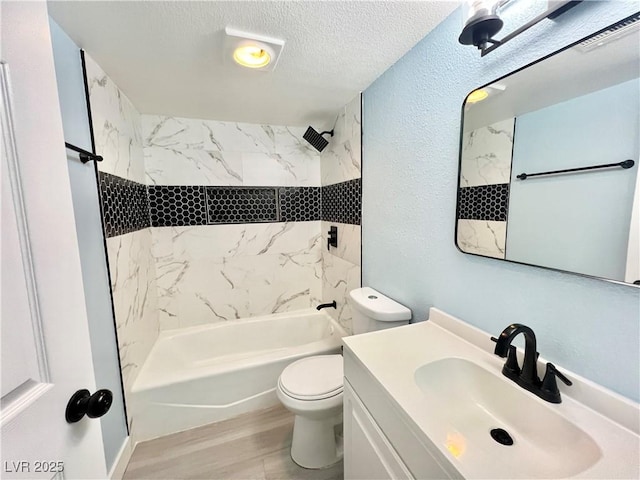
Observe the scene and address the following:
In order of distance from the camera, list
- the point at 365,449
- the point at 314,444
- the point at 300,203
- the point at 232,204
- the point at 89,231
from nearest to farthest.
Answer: the point at 365,449 → the point at 89,231 → the point at 314,444 → the point at 232,204 → the point at 300,203

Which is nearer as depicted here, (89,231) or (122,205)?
(89,231)

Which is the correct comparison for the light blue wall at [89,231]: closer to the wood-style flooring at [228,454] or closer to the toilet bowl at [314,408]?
the wood-style flooring at [228,454]

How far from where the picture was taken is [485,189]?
1.01m

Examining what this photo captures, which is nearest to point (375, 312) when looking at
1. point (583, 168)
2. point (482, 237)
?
point (482, 237)

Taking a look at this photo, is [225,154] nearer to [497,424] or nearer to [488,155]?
[488,155]

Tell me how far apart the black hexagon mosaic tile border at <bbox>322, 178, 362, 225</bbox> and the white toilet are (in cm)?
63

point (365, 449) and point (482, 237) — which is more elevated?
point (482, 237)

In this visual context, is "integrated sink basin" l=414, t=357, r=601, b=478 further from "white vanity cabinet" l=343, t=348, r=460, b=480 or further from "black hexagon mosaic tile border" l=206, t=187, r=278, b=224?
"black hexagon mosaic tile border" l=206, t=187, r=278, b=224

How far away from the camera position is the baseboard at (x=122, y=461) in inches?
53.5

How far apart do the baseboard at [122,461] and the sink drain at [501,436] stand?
175cm

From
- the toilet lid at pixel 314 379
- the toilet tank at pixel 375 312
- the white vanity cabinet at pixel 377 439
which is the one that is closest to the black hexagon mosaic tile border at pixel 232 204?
the toilet tank at pixel 375 312

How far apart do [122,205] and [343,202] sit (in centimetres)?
149

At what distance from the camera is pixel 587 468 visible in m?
0.58

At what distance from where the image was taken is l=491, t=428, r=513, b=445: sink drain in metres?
0.77
